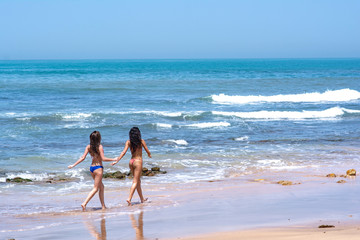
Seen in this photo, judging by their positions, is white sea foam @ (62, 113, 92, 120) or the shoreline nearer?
the shoreline

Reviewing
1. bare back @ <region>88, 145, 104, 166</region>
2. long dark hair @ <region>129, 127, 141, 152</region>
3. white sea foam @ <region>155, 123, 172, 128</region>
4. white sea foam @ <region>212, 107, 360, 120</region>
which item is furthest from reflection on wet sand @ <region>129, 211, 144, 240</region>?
white sea foam @ <region>212, 107, 360, 120</region>

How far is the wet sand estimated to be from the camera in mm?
6273

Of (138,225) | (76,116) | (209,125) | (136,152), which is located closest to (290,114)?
(209,125)

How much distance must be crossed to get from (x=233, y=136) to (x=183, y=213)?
11458 mm

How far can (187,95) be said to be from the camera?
3684 centimetres

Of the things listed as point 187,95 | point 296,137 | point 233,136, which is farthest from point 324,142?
point 187,95

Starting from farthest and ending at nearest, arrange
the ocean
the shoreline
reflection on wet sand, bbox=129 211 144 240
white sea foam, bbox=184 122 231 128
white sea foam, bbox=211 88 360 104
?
white sea foam, bbox=211 88 360 104 < white sea foam, bbox=184 122 231 128 < the ocean < reflection on wet sand, bbox=129 211 144 240 < the shoreline

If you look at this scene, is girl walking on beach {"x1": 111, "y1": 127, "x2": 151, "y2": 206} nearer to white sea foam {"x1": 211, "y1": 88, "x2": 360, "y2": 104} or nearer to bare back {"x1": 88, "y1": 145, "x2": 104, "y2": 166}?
Result: bare back {"x1": 88, "y1": 145, "x2": 104, "y2": 166}

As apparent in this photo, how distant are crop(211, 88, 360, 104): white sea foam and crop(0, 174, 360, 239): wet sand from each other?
23.5 metres

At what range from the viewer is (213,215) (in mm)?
7355

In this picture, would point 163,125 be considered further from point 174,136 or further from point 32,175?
point 32,175

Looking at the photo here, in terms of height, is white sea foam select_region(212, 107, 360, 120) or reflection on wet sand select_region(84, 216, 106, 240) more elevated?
reflection on wet sand select_region(84, 216, 106, 240)

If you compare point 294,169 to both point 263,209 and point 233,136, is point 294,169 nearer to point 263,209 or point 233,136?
point 263,209

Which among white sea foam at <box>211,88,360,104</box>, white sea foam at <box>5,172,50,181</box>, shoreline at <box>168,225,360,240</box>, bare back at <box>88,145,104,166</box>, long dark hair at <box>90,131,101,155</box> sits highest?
long dark hair at <box>90,131,101,155</box>
